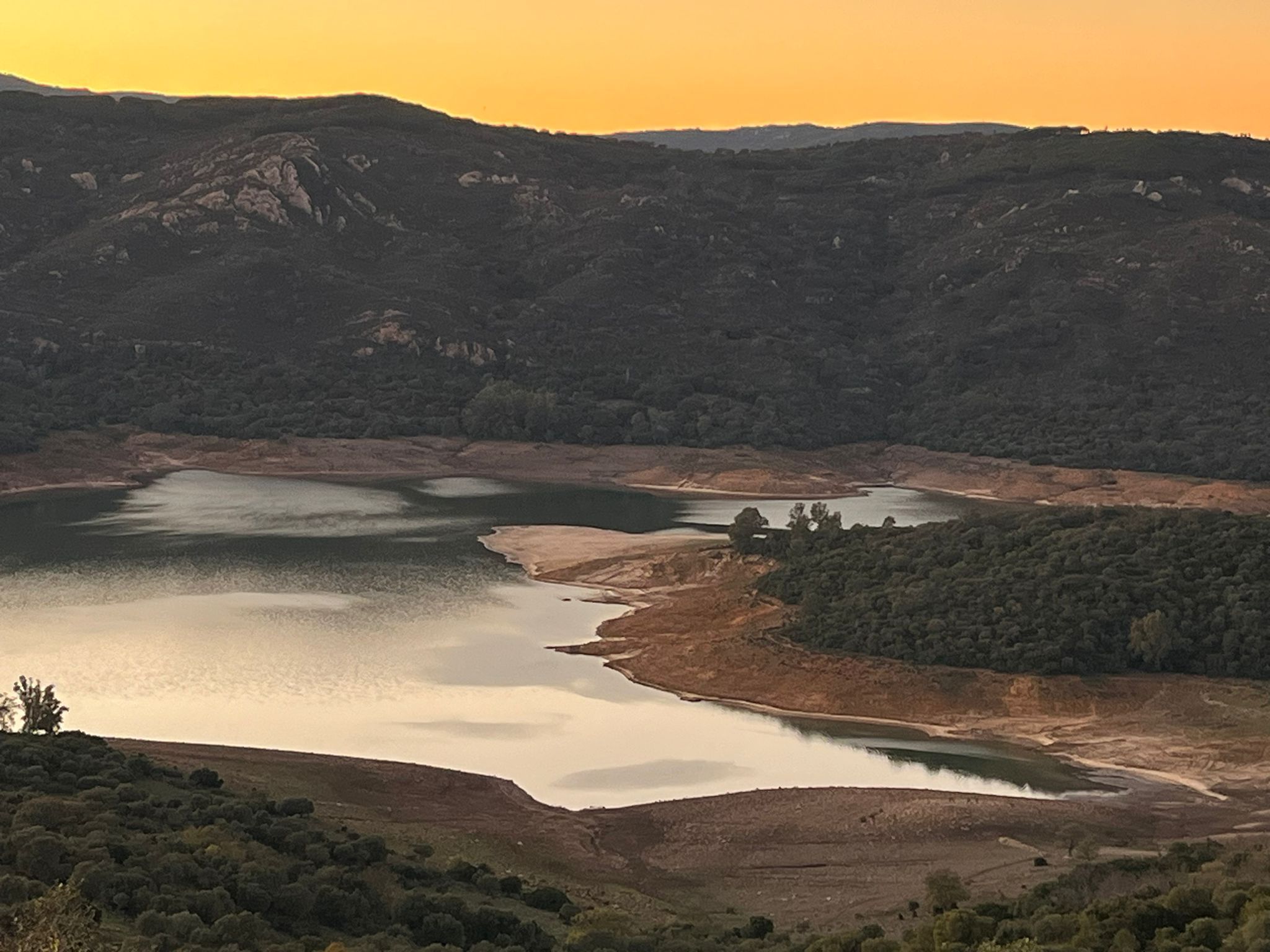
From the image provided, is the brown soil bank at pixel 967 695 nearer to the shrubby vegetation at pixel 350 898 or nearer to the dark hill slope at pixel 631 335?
the shrubby vegetation at pixel 350 898

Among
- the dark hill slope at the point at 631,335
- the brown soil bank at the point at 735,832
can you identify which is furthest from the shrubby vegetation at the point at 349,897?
the dark hill slope at the point at 631,335

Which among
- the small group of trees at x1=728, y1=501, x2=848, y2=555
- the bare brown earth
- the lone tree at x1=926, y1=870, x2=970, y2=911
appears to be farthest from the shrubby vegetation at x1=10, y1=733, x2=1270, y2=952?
the small group of trees at x1=728, y1=501, x2=848, y2=555

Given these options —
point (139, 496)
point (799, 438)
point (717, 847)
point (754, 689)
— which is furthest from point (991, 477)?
point (717, 847)

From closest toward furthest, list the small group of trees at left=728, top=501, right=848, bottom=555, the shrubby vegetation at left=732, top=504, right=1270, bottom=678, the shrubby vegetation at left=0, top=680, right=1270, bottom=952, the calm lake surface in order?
the shrubby vegetation at left=0, top=680, right=1270, bottom=952 → the calm lake surface → the shrubby vegetation at left=732, top=504, right=1270, bottom=678 → the small group of trees at left=728, top=501, right=848, bottom=555

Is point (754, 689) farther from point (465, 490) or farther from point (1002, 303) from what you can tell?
point (1002, 303)

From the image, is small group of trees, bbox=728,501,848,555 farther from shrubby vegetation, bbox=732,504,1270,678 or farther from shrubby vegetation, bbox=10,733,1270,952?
shrubby vegetation, bbox=10,733,1270,952

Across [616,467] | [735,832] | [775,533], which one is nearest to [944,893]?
[735,832]
